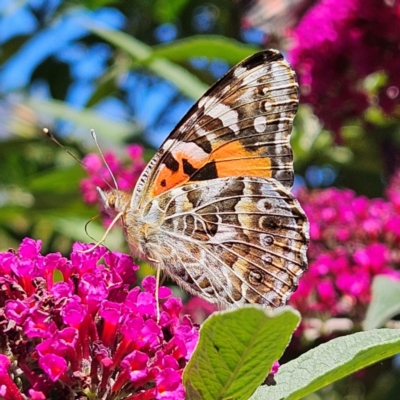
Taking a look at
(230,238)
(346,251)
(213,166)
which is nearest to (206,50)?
(346,251)

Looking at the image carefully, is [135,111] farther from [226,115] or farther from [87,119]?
[226,115]

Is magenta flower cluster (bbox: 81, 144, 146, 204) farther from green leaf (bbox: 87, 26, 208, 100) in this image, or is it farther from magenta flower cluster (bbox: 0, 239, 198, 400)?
magenta flower cluster (bbox: 0, 239, 198, 400)

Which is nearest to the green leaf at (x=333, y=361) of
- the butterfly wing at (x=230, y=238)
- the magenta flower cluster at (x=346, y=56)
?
the butterfly wing at (x=230, y=238)

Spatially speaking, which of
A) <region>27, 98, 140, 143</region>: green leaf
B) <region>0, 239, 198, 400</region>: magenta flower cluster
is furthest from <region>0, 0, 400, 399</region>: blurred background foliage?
<region>0, 239, 198, 400</region>: magenta flower cluster

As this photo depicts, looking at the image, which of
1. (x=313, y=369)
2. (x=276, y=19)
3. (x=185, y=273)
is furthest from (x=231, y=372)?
(x=276, y=19)

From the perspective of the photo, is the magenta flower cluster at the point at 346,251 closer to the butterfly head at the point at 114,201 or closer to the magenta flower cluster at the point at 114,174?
the magenta flower cluster at the point at 114,174
